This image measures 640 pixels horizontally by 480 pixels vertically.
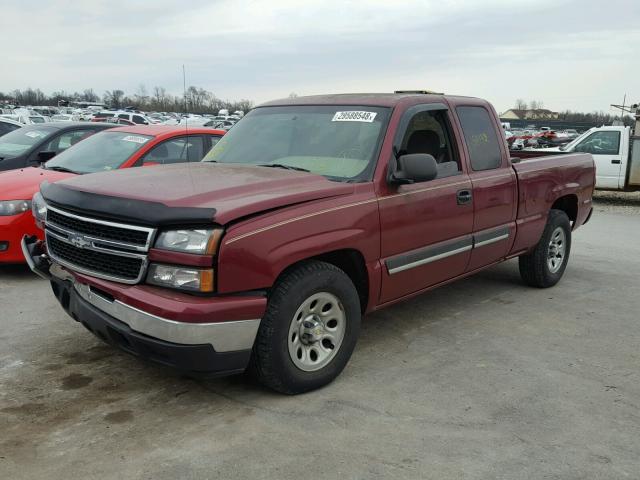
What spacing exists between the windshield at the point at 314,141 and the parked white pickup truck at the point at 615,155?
10.4 metres

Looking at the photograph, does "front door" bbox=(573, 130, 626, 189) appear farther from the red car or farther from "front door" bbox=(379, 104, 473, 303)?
"front door" bbox=(379, 104, 473, 303)

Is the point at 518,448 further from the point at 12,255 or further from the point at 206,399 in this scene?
the point at 12,255

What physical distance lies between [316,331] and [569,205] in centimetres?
411

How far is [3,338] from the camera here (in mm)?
4637

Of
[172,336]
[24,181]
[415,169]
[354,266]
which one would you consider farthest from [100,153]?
[172,336]

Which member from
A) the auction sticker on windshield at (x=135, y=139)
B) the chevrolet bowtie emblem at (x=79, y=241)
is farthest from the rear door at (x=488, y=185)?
the auction sticker on windshield at (x=135, y=139)

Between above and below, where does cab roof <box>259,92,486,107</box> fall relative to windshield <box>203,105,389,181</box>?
above

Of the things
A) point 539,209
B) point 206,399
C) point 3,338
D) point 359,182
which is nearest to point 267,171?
point 359,182

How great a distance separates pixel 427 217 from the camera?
14.6 feet

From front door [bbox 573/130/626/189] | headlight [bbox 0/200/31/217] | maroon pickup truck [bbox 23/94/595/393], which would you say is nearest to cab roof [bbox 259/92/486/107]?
maroon pickup truck [bbox 23/94/595/393]

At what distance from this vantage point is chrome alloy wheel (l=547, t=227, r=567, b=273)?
20.9ft

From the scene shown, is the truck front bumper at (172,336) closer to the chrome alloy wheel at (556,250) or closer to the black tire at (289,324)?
the black tire at (289,324)

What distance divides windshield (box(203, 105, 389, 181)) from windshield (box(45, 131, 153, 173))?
2349mm

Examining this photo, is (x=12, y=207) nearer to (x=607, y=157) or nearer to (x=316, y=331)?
(x=316, y=331)
